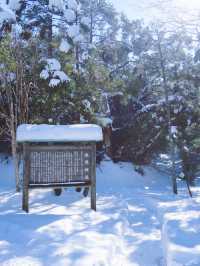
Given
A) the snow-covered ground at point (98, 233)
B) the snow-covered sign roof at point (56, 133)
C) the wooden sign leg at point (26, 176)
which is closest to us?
the snow-covered ground at point (98, 233)

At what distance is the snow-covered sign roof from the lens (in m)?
7.70

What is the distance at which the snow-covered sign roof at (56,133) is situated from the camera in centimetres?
770

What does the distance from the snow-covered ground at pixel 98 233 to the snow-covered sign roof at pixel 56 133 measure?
1594 mm

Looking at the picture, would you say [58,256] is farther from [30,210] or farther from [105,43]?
[105,43]

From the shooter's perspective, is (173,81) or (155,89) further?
(155,89)

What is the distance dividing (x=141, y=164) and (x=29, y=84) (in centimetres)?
850

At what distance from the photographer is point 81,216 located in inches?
297

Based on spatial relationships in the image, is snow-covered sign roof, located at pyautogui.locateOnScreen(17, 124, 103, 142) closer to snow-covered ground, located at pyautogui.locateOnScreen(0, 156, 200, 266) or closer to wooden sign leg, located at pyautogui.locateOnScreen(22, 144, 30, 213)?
wooden sign leg, located at pyautogui.locateOnScreen(22, 144, 30, 213)

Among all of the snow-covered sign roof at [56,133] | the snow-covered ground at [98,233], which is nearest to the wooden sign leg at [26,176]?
the snow-covered ground at [98,233]

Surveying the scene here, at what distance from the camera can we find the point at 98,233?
615 centimetres

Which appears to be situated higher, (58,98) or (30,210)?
(58,98)

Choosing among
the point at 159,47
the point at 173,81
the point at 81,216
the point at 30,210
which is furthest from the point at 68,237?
the point at 173,81

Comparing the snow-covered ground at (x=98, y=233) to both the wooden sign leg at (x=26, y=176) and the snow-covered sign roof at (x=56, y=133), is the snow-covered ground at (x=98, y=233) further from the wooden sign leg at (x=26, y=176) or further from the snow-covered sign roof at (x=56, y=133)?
the snow-covered sign roof at (x=56, y=133)

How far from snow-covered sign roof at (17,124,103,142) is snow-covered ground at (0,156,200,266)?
62.8 inches
